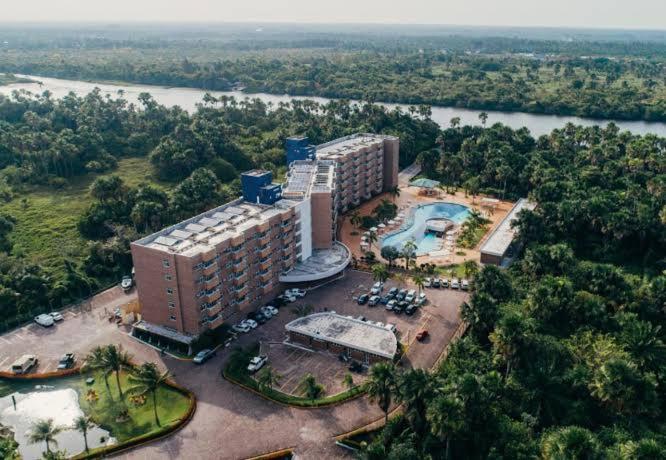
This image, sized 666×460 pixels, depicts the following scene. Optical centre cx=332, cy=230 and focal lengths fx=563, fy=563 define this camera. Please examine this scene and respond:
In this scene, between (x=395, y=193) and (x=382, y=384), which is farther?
(x=395, y=193)

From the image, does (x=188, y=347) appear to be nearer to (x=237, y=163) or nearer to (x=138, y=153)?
(x=237, y=163)

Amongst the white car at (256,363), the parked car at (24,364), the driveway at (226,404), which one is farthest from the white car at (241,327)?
the parked car at (24,364)

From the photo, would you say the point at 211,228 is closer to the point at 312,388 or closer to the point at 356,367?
the point at 356,367

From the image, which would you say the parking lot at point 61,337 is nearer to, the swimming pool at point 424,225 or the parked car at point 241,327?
the parked car at point 241,327

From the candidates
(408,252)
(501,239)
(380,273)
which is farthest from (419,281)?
(501,239)

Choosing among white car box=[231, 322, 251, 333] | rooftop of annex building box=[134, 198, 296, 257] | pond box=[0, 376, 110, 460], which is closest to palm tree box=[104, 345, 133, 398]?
pond box=[0, 376, 110, 460]
